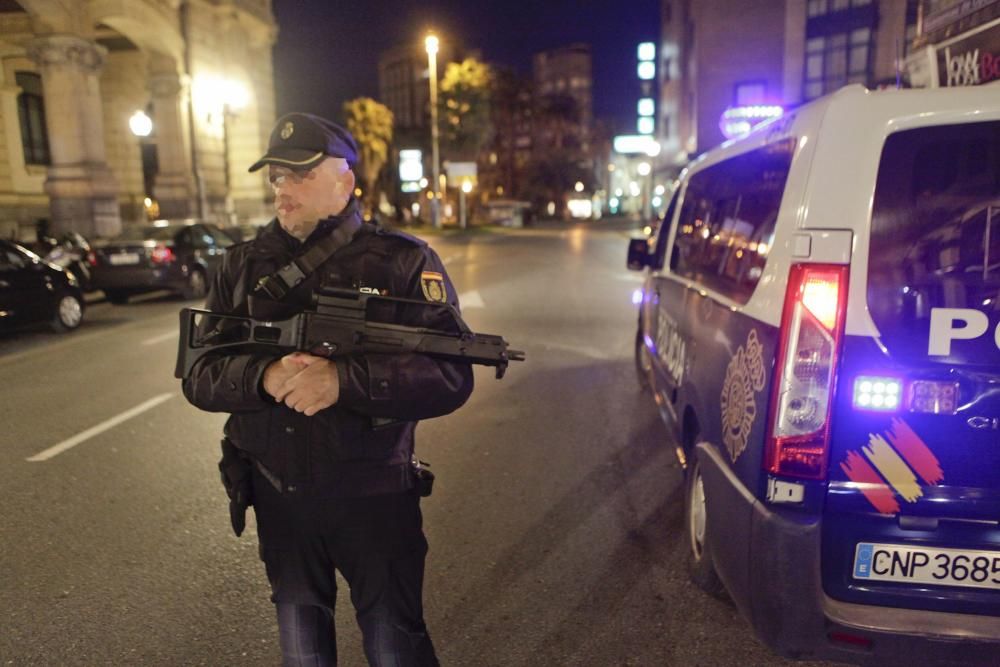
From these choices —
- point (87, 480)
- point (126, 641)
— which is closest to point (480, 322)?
point (87, 480)

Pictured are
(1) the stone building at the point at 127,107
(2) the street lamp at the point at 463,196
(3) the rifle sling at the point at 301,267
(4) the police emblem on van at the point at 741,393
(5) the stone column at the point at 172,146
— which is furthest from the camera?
(2) the street lamp at the point at 463,196

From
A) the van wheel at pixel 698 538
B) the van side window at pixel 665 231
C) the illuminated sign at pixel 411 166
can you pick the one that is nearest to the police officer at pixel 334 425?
the van wheel at pixel 698 538

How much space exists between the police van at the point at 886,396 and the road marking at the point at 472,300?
10.0m

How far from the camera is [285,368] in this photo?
6.63ft

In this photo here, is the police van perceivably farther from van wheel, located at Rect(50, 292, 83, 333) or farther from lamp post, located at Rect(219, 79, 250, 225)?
lamp post, located at Rect(219, 79, 250, 225)

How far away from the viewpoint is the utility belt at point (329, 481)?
214cm

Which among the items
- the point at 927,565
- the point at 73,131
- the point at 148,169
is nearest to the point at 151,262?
the point at 73,131

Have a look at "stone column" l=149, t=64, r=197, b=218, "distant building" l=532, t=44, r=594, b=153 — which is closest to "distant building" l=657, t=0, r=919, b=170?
"stone column" l=149, t=64, r=197, b=218

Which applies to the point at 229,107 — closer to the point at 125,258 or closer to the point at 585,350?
the point at 125,258

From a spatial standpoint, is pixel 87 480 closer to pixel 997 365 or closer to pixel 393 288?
pixel 393 288

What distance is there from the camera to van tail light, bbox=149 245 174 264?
45.3ft

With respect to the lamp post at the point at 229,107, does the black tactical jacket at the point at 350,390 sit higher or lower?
lower

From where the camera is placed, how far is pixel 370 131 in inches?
2276

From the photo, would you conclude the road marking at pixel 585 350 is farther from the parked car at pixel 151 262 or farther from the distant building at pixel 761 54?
the distant building at pixel 761 54
